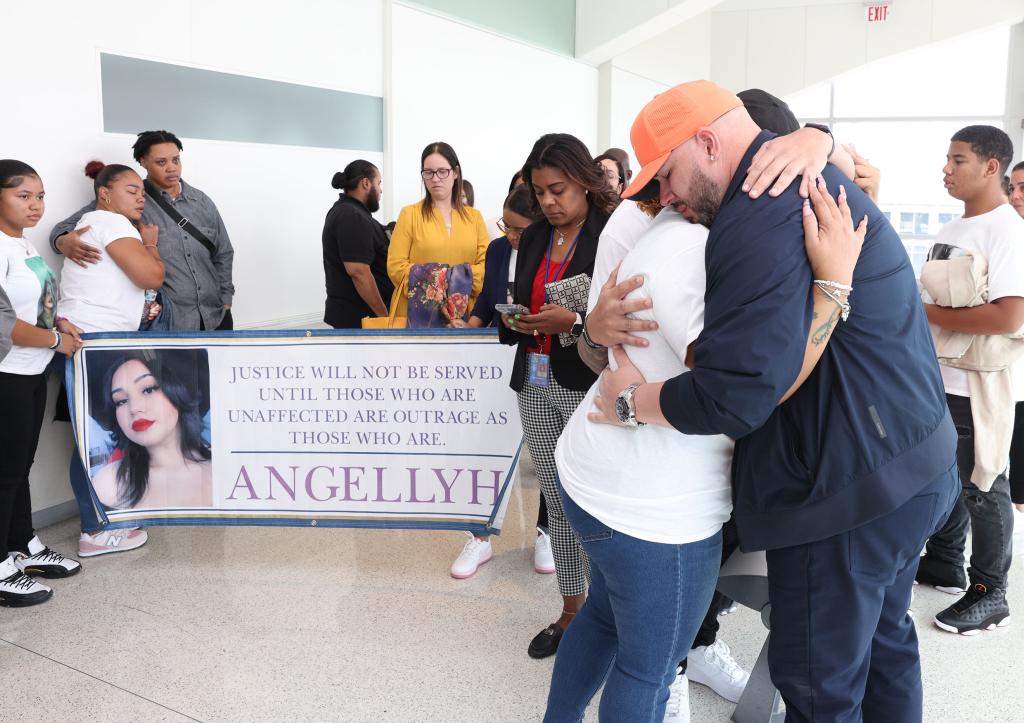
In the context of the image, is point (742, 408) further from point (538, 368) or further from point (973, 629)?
point (973, 629)

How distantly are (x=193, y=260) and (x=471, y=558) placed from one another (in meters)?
1.87

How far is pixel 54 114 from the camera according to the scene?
137 inches

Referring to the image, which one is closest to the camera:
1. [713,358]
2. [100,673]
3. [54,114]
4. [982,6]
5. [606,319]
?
[713,358]

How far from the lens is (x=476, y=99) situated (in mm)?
6258

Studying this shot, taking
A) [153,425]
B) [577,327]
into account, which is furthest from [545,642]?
[153,425]

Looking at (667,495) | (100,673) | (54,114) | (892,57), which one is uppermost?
(892,57)

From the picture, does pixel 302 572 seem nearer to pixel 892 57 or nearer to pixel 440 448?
pixel 440 448

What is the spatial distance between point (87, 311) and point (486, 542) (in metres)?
1.81

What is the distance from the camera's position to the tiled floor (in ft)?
7.51

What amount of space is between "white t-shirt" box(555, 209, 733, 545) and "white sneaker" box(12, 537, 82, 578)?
2.51 m

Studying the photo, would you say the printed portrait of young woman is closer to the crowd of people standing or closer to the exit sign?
the crowd of people standing

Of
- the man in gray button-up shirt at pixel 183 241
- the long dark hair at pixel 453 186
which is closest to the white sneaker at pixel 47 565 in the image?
the man in gray button-up shirt at pixel 183 241

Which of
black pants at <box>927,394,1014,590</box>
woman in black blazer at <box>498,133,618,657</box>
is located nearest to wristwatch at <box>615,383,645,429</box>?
woman in black blazer at <box>498,133,618,657</box>

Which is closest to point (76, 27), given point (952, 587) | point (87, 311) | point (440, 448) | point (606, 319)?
point (87, 311)
